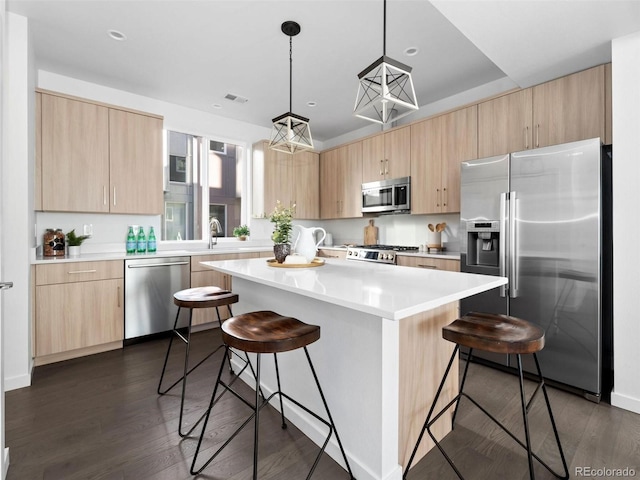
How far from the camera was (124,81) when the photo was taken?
344 centimetres

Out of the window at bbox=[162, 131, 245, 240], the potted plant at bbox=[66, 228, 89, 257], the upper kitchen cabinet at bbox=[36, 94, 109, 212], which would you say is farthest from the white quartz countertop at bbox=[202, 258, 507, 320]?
the window at bbox=[162, 131, 245, 240]

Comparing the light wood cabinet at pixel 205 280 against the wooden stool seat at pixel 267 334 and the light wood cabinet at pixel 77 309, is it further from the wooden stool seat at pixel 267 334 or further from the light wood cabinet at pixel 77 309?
the wooden stool seat at pixel 267 334

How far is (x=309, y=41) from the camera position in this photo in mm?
2711

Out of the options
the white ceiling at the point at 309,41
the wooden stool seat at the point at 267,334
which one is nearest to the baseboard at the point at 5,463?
the wooden stool seat at the point at 267,334

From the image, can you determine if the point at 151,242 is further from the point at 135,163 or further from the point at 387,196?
the point at 387,196

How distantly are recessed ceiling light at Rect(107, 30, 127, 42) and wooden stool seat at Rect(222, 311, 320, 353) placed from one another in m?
2.61

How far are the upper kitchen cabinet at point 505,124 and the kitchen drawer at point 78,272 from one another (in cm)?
377

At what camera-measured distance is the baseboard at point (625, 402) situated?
202cm

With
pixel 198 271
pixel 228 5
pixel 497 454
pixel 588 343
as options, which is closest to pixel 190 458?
pixel 497 454

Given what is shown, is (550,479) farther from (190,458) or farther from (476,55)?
(476,55)

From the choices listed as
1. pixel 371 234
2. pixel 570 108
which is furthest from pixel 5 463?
pixel 570 108

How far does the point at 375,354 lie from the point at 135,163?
335 centimetres

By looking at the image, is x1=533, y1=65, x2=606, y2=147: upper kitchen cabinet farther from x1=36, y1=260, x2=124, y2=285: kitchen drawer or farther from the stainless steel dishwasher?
x1=36, y1=260, x2=124, y2=285: kitchen drawer

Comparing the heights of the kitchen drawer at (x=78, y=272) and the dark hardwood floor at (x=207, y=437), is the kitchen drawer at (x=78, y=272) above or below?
above
